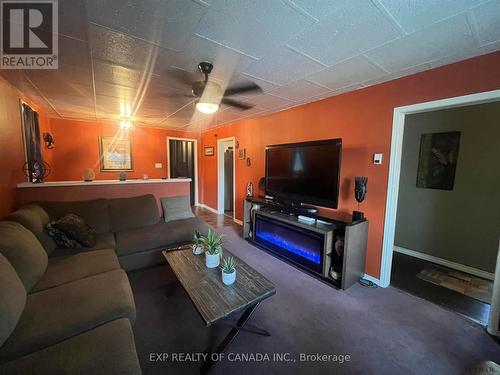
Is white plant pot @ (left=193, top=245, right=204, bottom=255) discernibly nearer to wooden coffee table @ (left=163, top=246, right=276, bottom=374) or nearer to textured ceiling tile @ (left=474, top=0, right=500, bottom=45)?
wooden coffee table @ (left=163, top=246, right=276, bottom=374)

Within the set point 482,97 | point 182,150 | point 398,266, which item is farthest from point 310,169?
point 182,150

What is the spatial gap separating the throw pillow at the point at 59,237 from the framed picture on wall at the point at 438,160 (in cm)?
459

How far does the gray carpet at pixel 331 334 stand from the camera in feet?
4.52

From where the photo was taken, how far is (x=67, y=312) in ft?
4.03

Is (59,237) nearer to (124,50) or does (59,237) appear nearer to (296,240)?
(124,50)

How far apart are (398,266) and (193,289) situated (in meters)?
2.81

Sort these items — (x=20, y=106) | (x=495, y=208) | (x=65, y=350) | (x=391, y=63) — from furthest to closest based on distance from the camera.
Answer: (x=20, y=106) → (x=495, y=208) → (x=391, y=63) → (x=65, y=350)

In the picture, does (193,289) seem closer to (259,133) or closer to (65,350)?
(65,350)

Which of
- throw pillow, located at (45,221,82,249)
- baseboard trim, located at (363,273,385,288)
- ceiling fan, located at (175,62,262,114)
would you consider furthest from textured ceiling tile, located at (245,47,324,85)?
throw pillow, located at (45,221,82,249)

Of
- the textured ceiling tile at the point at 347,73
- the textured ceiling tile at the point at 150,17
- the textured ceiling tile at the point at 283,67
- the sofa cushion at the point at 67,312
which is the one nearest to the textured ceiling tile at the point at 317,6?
the textured ceiling tile at the point at 283,67

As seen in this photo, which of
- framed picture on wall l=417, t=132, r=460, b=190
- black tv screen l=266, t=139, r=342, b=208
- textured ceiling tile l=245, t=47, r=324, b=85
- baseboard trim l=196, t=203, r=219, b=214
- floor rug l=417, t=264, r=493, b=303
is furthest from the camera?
baseboard trim l=196, t=203, r=219, b=214

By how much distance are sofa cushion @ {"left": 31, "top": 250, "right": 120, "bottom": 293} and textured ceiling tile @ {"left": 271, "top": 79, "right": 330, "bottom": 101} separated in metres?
2.62

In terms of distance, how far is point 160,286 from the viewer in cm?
223

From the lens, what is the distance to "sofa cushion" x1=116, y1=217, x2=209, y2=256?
7.88 ft
